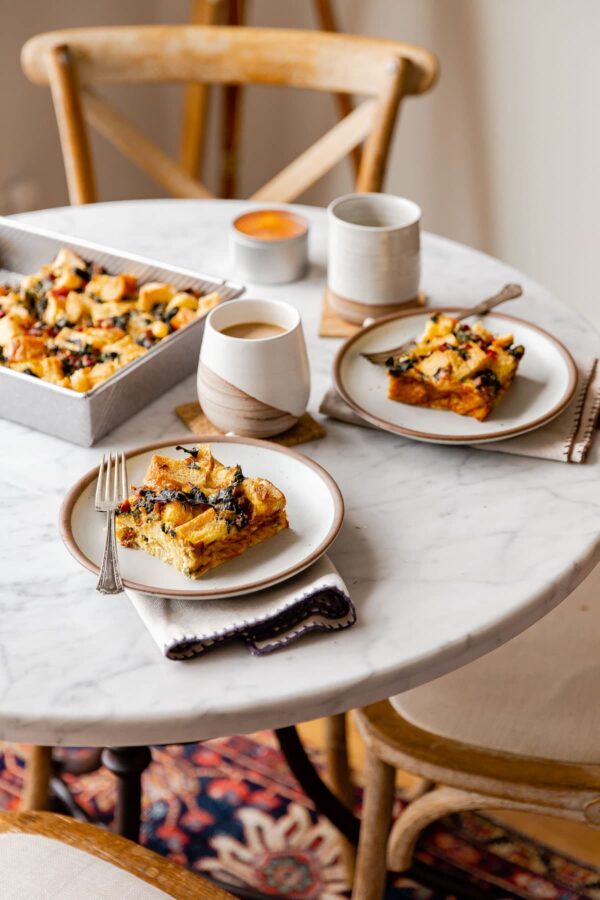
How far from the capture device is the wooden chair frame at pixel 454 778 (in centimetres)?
117

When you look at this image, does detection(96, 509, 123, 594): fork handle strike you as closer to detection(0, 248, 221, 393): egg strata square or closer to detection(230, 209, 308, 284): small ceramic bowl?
detection(0, 248, 221, 393): egg strata square

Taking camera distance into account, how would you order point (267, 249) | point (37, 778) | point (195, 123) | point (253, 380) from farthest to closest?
1. point (195, 123)
2. point (37, 778)
3. point (267, 249)
4. point (253, 380)

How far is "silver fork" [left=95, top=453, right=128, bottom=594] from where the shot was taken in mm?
927

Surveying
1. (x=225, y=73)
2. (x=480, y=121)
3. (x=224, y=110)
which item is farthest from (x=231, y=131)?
(x=225, y=73)

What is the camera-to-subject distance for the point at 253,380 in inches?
44.6

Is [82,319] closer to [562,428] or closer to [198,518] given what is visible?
[198,518]

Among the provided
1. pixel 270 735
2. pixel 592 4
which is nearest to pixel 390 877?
pixel 270 735

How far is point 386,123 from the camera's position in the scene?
75.5 inches

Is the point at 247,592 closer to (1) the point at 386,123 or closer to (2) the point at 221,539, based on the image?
(2) the point at 221,539

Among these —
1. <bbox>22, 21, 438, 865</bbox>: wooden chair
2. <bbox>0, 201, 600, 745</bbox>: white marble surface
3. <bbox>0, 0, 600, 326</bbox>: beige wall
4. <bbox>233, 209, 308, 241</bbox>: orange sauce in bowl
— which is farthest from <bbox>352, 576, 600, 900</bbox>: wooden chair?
<bbox>0, 0, 600, 326</bbox>: beige wall

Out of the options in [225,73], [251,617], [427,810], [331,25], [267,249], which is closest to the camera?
[251,617]

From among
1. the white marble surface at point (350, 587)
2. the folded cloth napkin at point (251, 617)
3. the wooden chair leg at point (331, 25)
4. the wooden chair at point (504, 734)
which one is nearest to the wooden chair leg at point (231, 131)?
the wooden chair leg at point (331, 25)

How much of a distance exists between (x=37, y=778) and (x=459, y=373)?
93 centimetres

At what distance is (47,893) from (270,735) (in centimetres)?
94
